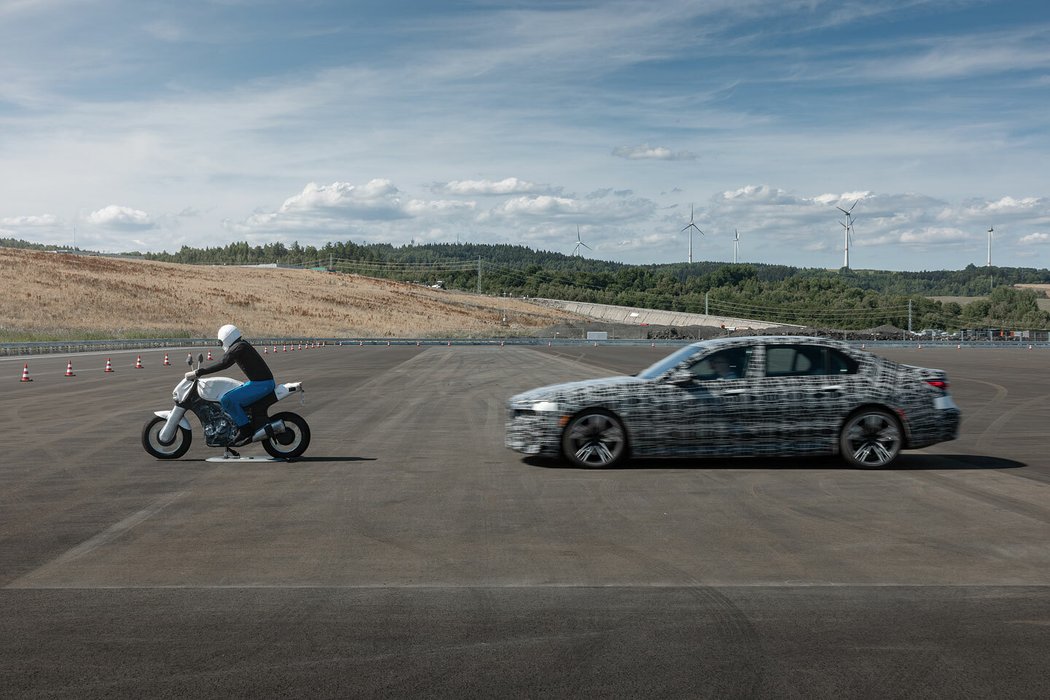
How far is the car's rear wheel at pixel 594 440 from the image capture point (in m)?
12.1

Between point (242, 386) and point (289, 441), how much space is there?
89 centimetres

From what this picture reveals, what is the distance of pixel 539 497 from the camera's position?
33.9 ft

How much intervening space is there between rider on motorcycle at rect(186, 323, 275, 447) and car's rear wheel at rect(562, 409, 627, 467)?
143 inches

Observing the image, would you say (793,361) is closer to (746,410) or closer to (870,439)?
(746,410)

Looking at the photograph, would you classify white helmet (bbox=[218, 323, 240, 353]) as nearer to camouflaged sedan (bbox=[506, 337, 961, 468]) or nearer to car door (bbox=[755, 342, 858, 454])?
camouflaged sedan (bbox=[506, 337, 961, 468])

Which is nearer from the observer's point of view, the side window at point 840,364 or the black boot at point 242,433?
the side window at point 840,364

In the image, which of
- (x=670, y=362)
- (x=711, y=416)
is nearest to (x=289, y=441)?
(x=670, y=362)

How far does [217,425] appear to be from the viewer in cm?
1260

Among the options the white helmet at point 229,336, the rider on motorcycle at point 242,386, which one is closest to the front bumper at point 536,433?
the rider on motorcycle at point 242,386

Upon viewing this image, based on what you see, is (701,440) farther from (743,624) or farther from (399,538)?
(743,624)

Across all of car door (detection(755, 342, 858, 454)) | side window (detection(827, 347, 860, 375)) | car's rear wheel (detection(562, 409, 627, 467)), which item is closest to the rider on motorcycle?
car's rear wheel (detection(562, 409, 627, 467))

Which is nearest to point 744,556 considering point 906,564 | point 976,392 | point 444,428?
point 906,564

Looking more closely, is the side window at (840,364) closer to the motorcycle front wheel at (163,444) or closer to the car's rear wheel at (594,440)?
the car's rear wheel at (594,440)

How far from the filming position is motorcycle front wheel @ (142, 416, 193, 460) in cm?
1291
